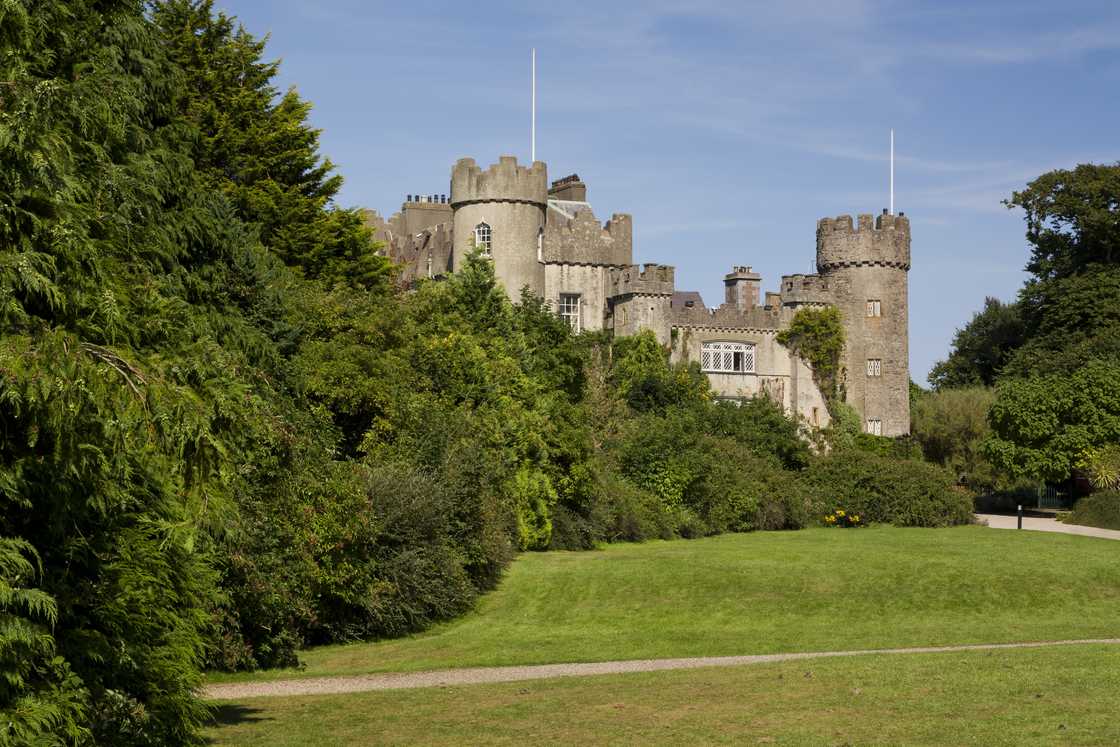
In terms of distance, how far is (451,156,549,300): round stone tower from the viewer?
158ft

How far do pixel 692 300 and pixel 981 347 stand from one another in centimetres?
1786

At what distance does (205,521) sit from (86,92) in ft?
12.3

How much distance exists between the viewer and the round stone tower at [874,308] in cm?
5481

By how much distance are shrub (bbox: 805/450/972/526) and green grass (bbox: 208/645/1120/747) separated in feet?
75.1

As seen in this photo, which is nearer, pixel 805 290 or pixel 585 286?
pixel 585 286

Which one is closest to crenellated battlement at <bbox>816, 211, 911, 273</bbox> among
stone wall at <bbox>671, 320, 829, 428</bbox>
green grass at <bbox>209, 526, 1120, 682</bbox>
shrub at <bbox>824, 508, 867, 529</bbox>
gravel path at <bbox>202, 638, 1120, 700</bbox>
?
stone wall at <bbox>671, 320, 829, 428</bbox>

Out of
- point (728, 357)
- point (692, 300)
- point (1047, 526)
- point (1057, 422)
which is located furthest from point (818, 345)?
point (1047, 526)

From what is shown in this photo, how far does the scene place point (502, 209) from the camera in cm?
4822

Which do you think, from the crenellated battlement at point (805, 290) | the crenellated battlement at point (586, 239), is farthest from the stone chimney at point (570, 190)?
the crenellated battlement at point (805, 290)

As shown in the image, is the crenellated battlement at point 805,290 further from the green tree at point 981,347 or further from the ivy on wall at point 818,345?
the green tree at point 981,347

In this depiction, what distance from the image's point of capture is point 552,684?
16.3 metres

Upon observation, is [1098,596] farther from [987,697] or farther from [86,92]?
[86,92]

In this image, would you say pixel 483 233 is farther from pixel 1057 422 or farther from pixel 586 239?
pixel 1057 422

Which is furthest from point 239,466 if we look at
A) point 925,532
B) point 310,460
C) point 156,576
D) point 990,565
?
point 925,532
